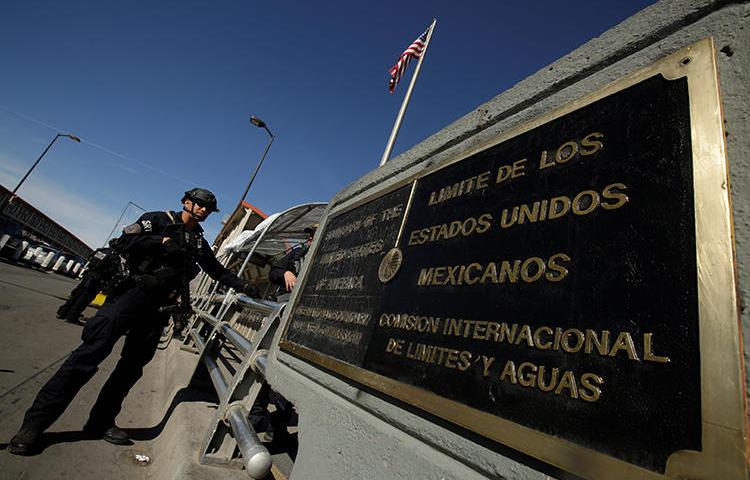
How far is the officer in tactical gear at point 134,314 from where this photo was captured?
90.9 inches

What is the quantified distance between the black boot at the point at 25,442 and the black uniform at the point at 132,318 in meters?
0.03

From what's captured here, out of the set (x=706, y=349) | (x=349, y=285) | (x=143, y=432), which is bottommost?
(x=143, y=432)

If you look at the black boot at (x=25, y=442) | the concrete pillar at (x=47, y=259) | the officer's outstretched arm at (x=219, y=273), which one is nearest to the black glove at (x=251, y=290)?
the officer's outstretched arm at (x=219, y=273)

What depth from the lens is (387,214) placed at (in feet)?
5.80

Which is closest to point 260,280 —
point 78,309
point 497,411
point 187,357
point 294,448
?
point 78,309

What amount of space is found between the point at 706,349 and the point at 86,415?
4198mm

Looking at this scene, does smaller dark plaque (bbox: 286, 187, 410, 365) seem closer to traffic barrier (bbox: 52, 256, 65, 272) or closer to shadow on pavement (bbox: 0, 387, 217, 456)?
shadow on pavement (bbox: 0, 387, 217, 456)

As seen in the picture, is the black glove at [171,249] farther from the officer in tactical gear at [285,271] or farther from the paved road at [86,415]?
the paved road at [86,415]

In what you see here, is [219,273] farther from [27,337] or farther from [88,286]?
[88,286]

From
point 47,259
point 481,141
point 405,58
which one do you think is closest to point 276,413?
point 481,141

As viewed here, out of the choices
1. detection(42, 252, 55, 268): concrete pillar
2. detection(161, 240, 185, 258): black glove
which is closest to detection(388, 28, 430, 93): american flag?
detection(161, 240, 185, 258): black glove

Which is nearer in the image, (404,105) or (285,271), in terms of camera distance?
(285,271)

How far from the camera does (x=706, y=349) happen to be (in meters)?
0.59

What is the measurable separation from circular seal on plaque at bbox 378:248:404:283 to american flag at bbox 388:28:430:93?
23.9ft
